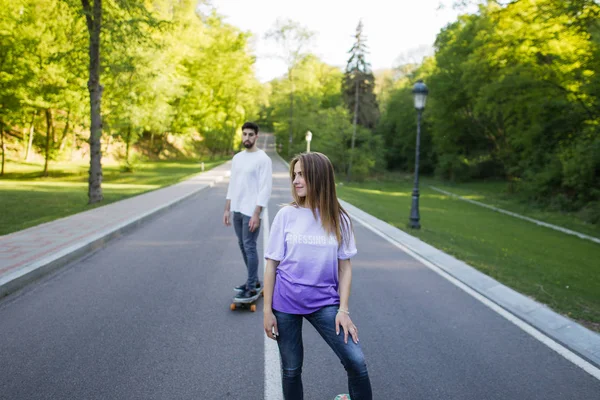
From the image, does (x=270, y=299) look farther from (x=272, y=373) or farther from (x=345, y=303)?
(x=272, y=373)

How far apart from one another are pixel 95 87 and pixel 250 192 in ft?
40.5

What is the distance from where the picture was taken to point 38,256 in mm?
6859

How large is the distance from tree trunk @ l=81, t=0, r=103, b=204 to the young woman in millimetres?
14265

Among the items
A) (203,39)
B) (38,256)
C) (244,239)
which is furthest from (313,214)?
(203,39)

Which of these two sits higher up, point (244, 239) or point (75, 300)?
point (244, 239)

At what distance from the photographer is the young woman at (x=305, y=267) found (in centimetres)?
254

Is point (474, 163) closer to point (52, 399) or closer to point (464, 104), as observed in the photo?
point (464, 104)

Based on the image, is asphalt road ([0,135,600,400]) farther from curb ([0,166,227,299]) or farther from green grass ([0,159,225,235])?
green grass ([0,159,225,235])

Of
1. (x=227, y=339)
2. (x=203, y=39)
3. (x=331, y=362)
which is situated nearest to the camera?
(x=331, y=362)

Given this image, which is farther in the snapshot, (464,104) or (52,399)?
(464,104)

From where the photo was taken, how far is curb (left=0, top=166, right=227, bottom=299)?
560 centimetres

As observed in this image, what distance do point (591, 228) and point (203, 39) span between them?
35.3 m

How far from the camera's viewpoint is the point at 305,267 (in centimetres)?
254

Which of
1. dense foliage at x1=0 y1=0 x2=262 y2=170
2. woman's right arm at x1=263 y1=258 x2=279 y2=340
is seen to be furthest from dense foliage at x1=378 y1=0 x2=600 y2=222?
woman's right arm at x1=263 y1=258 x2=279 y2=340
